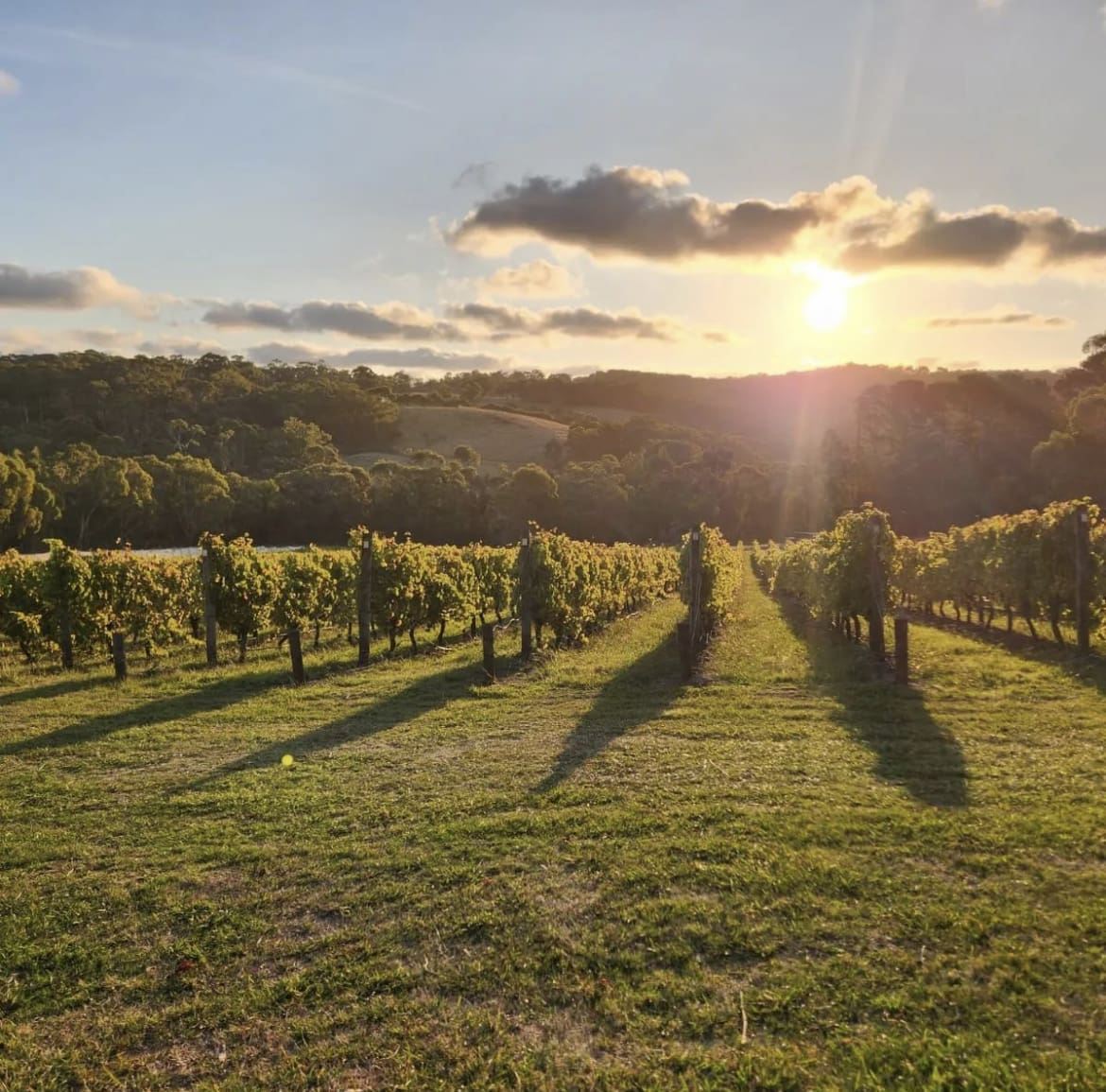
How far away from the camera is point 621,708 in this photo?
9.83 m

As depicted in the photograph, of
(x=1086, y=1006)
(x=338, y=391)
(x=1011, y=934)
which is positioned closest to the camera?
(x=1086, y=1006)

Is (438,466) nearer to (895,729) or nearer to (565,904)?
(895,729)

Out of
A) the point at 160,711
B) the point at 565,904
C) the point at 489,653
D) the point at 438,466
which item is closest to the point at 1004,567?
the point at 489,653

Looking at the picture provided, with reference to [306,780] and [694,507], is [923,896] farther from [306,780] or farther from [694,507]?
[694,507]

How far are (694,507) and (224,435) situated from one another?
43024mm

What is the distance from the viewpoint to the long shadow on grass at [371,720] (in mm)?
7898

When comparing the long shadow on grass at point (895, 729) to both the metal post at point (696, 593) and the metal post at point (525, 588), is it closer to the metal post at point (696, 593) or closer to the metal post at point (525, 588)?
the metal post at point (696, 593)

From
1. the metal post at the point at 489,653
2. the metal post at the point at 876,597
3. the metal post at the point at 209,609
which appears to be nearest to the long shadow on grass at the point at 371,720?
the metal post at the point at 489,653

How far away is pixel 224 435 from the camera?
70750 mm

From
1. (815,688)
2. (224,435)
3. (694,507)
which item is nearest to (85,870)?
(815,688)

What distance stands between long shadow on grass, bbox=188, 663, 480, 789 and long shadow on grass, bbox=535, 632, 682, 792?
217 cm

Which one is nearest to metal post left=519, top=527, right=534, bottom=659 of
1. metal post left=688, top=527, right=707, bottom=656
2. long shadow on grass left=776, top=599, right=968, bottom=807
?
metal post left=688, top=527, right=707, bottom=656

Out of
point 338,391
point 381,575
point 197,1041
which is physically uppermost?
point 338,391

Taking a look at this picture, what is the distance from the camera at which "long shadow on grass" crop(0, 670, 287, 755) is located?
880cm
